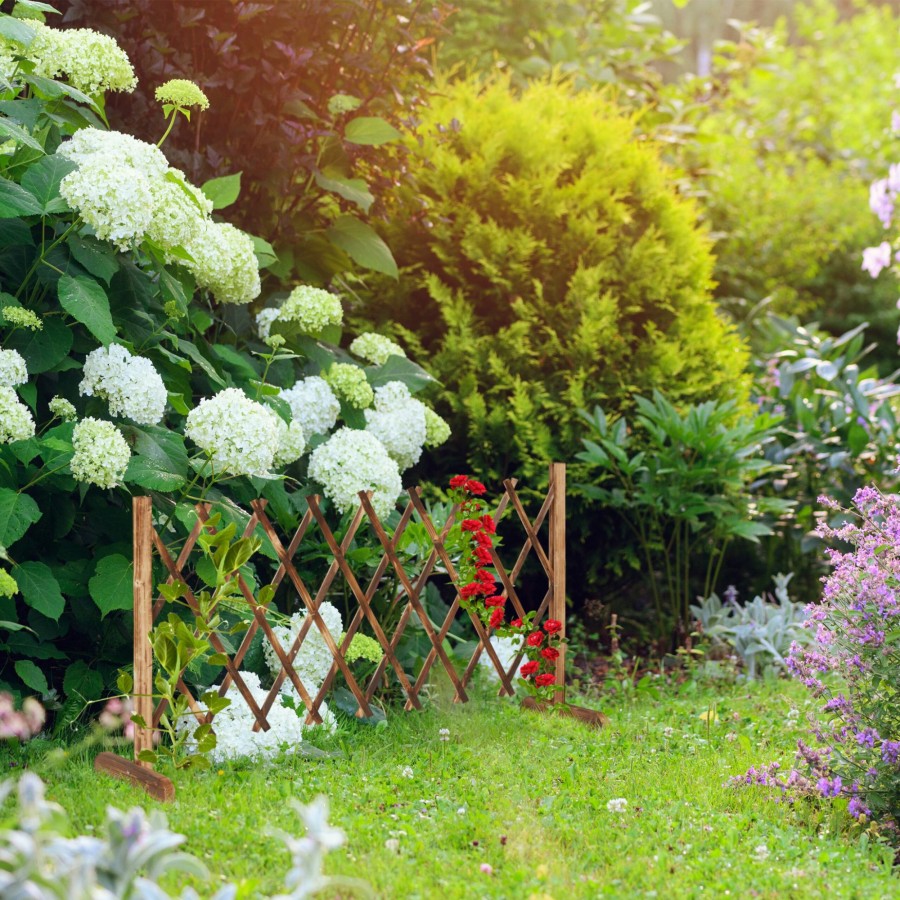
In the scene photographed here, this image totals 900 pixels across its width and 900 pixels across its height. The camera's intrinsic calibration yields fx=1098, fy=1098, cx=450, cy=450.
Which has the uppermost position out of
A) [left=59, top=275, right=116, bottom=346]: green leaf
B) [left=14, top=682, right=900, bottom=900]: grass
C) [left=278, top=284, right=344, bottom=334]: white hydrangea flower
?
[left=59, top=275, right=116, bottom=346]: green leaf

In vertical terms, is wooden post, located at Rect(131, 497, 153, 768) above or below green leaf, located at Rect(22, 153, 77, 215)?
below

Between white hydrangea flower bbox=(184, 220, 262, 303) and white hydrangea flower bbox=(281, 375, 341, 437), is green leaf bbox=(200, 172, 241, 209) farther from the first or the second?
white hydrangea flower bbox=(281, 375, 341, 437)

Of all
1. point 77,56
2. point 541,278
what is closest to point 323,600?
point 77,56

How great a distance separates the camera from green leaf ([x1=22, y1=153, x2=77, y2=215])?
3.02m

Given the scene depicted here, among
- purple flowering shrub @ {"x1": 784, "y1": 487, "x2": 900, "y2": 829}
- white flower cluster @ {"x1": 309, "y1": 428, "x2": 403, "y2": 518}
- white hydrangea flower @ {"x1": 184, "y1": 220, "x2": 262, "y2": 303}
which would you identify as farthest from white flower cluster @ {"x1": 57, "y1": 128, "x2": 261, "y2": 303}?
A: purple flowering shrub @ {"x1": 784, "y1": 487, "x2": 900, "y2": 829}

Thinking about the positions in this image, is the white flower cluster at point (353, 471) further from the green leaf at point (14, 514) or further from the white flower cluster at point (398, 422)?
the green leaf at point (14, 514)

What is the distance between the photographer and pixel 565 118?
527 cm

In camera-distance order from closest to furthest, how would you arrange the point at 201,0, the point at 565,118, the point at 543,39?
the point at 201,0 → the point at 565,118 → the point at 543,39

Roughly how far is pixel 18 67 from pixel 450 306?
7.32 ft

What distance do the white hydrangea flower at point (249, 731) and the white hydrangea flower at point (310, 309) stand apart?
4.27 feet

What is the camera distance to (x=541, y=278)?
5203 millimetres

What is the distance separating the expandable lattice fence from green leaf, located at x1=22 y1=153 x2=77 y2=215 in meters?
0.85

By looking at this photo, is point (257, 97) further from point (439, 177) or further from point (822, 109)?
point (822, 109)

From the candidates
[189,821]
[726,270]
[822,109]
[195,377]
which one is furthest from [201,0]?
[822,109]
